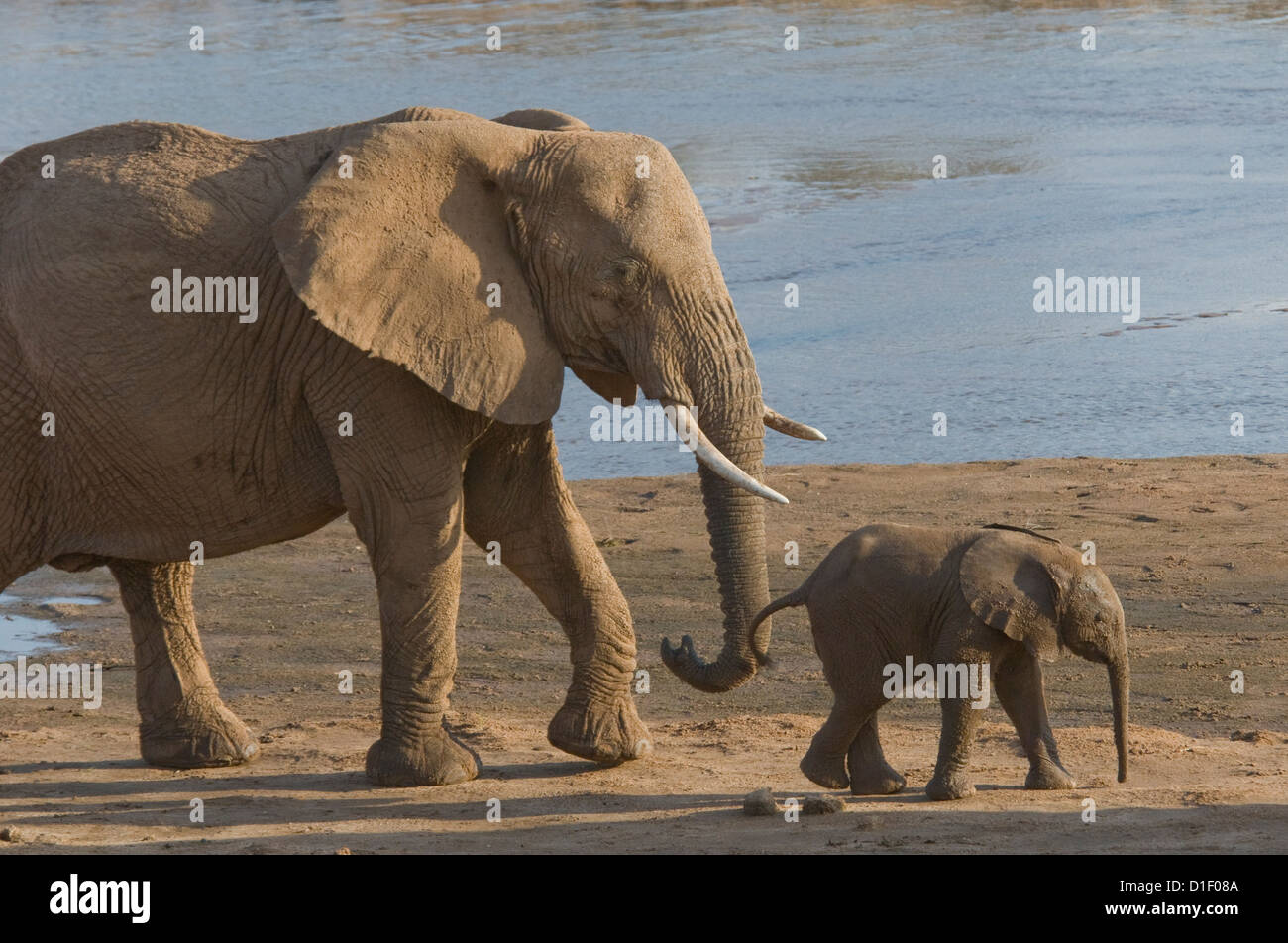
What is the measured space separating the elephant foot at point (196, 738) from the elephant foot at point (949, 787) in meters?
2.96

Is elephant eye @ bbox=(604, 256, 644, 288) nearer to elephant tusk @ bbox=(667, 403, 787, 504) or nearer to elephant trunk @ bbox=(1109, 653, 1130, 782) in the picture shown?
elephant tusk @ bbox=(667, 403, 787, 504)

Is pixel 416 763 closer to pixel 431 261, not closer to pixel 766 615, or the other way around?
pixel 766 615

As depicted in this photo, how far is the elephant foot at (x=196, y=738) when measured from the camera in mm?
8383

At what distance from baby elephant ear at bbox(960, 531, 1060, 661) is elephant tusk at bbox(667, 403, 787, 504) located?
2.52 ft

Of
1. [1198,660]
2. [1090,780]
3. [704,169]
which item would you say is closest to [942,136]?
[704,169]

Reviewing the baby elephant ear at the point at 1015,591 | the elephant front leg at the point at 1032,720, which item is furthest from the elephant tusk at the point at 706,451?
the elephant front leg at the point at 1032,720

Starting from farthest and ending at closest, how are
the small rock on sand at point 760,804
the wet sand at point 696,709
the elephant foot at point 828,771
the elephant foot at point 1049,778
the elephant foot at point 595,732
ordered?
1. the elephant foot at point 595,732
2. the elephant foot at point 828,771
3. the elephant foot at point 1049,778
4. the small rock on sand at point 760,804
5. the wet sand at point 696,709

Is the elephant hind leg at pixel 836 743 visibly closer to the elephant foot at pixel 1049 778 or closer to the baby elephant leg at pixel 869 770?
the baby elephant leg at pixel 869 770

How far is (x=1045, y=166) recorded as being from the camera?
2038 cm

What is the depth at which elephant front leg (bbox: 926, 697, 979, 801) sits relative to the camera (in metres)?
7.17

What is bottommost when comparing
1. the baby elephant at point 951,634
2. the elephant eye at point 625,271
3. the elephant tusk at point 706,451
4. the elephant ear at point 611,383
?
the baby elephant at point 951,634

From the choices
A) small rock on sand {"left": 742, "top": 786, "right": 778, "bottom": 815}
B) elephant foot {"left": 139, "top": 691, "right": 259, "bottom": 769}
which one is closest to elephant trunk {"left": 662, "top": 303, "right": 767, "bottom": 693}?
small rock on sand {"left": 742, "top": 786, "right": 778, "bottom": 815}

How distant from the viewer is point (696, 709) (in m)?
9.16

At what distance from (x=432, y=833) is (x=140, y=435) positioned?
1.90 m
